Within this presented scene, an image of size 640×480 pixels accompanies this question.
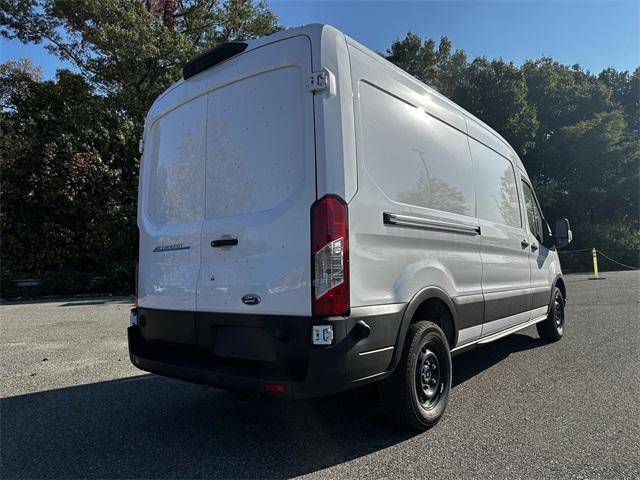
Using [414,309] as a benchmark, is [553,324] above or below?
below

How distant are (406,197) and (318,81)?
3.38 ft

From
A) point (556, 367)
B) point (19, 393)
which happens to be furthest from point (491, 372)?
point (19, 393)

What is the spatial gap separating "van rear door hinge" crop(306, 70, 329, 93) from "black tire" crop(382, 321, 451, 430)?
1.74 m

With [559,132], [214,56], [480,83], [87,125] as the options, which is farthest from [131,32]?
[559,132]

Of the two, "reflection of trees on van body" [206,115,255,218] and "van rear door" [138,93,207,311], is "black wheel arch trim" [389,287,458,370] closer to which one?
"reflection of trees on van body" [206,115,255,218]

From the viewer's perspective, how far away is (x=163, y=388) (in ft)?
16.0

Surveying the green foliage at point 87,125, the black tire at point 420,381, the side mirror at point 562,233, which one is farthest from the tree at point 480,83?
the black tire at point 420,381

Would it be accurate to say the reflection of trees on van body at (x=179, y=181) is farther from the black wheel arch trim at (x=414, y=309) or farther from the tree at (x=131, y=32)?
the tree at (x=131, y=32)

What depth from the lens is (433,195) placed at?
3842mm

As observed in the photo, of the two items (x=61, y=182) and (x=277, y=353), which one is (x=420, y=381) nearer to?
(x=277, y=353)

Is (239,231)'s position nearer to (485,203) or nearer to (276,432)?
(276,432)

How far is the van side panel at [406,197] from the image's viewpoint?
3109 millimetres

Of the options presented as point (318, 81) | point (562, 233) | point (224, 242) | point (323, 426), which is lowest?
point (323, 426)

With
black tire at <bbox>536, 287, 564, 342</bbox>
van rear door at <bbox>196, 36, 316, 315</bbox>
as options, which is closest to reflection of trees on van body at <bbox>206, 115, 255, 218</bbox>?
van rear door at <bbox>196, 36, 316, 315</bbox>
